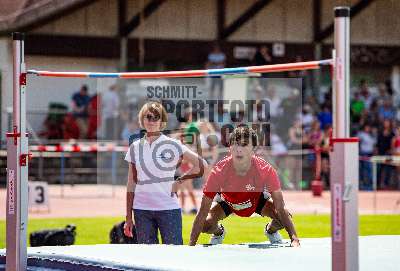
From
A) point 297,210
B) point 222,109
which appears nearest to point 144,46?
point 297,210

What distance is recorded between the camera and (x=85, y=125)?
67.9 ft

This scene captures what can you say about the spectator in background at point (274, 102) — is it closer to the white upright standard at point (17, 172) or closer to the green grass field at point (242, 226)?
the green grass field at point (242, 226)

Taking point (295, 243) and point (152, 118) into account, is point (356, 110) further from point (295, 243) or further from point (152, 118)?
point (295, 243)

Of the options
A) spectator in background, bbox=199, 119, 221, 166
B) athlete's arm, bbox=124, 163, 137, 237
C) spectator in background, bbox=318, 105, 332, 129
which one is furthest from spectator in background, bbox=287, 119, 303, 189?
athlete's arm, bbox=124, 163, 137, 237

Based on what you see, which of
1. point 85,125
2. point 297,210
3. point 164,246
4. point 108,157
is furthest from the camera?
point 85,125

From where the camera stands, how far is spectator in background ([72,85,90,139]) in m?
20.6

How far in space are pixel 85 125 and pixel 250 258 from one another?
14934mm

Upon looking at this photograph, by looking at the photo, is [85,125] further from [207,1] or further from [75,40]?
[207,1]

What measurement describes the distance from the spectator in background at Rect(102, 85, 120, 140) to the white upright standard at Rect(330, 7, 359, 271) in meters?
13.2

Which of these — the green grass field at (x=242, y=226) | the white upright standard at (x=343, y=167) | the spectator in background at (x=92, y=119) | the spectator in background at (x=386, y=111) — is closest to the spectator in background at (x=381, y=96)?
the spectator in background at (x=386, y=111)

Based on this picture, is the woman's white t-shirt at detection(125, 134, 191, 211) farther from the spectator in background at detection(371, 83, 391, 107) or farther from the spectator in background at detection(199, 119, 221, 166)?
the spectator in background at detection(371, 83, 391, 107)

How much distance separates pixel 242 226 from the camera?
1275cm

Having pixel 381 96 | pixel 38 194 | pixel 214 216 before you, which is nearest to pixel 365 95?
pixel 381 96

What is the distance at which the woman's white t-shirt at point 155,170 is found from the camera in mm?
7164
